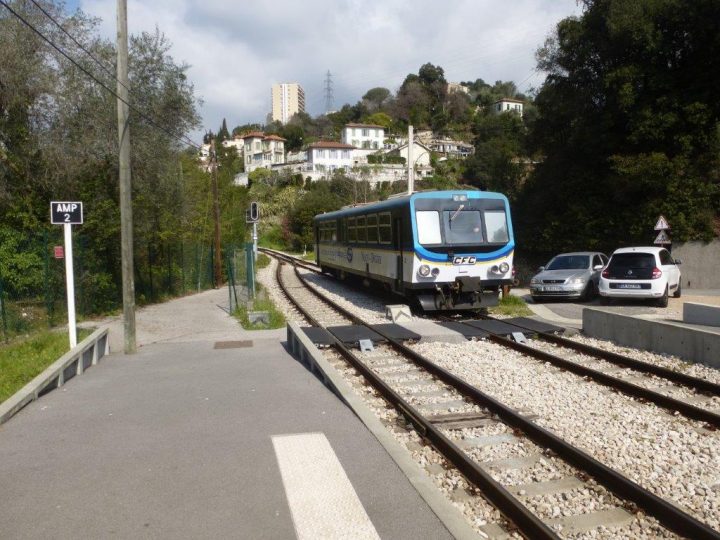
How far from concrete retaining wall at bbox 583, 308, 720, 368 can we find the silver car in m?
6.33

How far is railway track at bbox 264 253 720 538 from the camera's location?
4633mm

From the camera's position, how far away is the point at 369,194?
228 feet

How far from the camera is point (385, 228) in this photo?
17.7 meters

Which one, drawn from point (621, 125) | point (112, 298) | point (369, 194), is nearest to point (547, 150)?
point (621, 125)

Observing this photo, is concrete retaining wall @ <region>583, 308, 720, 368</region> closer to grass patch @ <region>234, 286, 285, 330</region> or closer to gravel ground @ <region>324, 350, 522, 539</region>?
gravel ground @ <region>324, 350, 522, 539</region>

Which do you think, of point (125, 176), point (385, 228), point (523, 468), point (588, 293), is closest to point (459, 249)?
point (385, 228)

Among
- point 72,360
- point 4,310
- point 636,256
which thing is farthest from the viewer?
point 636,256

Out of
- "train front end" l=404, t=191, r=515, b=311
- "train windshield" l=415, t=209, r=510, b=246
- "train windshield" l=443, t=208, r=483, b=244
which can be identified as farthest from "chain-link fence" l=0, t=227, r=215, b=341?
Answer: "train windshield" l=443, t=208, r=483, b=244

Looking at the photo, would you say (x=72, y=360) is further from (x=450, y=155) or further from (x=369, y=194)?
(x=450, y=155)

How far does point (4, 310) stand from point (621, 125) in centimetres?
2557

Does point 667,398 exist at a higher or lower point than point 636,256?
lower

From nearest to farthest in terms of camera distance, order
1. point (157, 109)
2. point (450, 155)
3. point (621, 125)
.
Result: 1. point (157, 109)
2. point (621, 125)
3. point (450, 155)

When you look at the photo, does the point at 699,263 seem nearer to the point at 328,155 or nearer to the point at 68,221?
the point at 68,221

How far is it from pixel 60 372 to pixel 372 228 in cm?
1153
